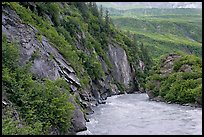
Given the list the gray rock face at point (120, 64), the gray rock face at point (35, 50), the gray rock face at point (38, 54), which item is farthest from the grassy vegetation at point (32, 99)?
the gray rock face at point (120, 64)

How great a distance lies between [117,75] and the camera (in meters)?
93.5

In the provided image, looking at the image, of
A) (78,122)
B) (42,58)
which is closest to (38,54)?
(42,58)

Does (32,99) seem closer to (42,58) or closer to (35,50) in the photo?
(42,58)

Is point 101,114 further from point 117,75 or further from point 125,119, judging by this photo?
point 117,75

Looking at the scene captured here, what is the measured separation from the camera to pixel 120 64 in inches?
3804

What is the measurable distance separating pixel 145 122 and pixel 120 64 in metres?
57.1

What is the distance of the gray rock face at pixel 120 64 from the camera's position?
307ft

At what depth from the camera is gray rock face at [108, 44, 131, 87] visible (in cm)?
9369

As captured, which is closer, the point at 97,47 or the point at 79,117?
the point at 79,117

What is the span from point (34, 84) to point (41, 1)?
28559 mm

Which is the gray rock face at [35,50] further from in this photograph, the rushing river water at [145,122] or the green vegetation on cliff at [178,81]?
the green vegetation on cliff at [178,81]

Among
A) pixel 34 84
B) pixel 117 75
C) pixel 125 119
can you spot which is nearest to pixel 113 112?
pixel 125 119

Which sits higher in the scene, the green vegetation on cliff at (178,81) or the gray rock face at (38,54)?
the gray rock face at (38,54)

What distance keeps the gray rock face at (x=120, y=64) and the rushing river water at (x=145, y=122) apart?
139 feet
